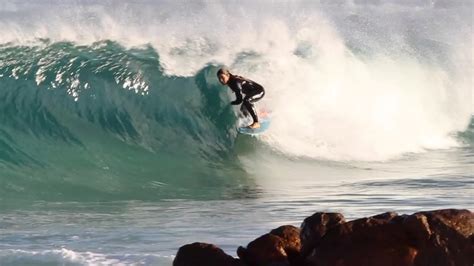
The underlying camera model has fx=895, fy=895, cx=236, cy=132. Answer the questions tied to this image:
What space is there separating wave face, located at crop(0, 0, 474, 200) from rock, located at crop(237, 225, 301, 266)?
6.46 metres

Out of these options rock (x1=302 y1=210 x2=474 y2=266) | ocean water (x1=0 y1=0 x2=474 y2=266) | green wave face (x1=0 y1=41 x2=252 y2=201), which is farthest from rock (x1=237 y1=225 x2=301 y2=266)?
green wave face (x1=0 y1=41 x2=252 y2=201)

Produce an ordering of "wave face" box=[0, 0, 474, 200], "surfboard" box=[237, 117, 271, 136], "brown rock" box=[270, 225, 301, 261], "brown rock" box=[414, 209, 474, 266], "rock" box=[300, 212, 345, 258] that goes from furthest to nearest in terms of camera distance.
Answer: "surfboard" box=[237, 117, 271, 136] < "wave face" box=[0, 0, 474, 200] < "brown rock" box=[270, 225, 301, 261] < "rock" box=[300, 212, 345, 258] < "brown rock" box=[414, 209, 474, 266]

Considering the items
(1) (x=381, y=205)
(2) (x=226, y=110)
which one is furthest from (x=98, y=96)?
(1) (x=381, y=205)

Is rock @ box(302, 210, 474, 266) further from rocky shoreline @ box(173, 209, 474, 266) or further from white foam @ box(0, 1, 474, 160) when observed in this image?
white foam @ box(0, 1, 474, 160)

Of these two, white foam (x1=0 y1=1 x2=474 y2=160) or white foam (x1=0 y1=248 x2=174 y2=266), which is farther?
white foam (x1=0 y1=1 x2=474 y2=160)

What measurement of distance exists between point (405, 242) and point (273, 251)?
2.79ft

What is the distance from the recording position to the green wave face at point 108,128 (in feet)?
43.5

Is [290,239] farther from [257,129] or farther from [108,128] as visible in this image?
[108,128]

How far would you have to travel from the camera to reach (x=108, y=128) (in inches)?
656

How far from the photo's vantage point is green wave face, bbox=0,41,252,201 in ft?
43.5

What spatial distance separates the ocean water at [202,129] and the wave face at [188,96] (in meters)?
0.05

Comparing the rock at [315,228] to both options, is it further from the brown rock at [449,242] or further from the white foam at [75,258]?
the white foam at [75,258]

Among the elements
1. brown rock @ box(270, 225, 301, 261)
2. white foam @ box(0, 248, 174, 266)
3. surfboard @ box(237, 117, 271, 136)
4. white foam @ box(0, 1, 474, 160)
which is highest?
white foam @ box(0, 1, 474, 160)

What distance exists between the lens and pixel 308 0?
32.2 meters
